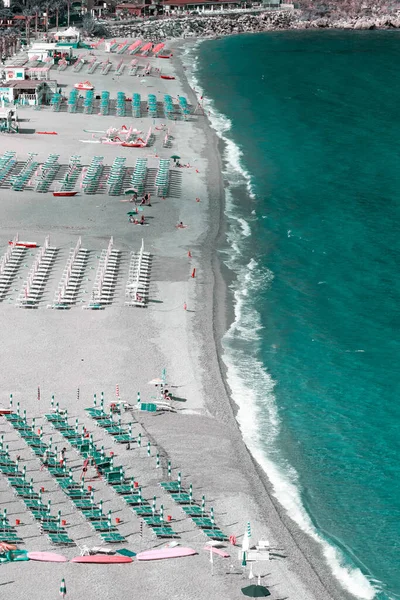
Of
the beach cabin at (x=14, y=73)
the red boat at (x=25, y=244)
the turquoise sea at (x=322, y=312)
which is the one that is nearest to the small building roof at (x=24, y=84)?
the beach cabin at (x=14, y=73)

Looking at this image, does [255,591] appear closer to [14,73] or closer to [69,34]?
[14,73]

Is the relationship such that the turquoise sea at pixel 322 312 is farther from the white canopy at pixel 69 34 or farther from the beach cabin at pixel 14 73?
the white canopy at pixel 69 34

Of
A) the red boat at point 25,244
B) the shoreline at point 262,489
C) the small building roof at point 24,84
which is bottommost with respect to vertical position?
→ the shoreline at point 262,489

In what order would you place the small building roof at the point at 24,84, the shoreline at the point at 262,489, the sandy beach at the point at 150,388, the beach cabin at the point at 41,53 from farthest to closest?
the beach cabin at the point at 41,53
the small building roof at the point at 24,84
the shoreline at the point at 262,489
the sandy beach at the point at 150,388

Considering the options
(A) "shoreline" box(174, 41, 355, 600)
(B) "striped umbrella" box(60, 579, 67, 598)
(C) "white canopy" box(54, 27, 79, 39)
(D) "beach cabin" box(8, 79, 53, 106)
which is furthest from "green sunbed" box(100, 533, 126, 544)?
(C) "white canopy" box(54, 27, 79, 39)

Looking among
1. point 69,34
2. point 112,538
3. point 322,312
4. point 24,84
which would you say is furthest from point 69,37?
point 112,538

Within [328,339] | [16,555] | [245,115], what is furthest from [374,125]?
[16,555]

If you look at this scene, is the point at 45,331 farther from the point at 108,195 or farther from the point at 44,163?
the point at 44,163
